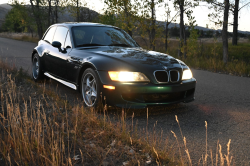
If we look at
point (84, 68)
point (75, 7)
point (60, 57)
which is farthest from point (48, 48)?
point (75, 7)

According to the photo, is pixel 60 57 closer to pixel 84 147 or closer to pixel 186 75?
pixel 186 75

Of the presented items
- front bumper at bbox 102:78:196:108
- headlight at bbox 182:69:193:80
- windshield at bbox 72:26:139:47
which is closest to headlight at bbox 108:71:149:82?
front bumper at bbox 102:78:196:108

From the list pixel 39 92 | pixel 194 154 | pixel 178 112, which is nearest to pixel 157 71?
pixel 178 112

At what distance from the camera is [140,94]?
435cm

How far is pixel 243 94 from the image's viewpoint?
6531 millimetres

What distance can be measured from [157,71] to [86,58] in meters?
1.37

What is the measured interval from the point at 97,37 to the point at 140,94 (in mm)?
2121

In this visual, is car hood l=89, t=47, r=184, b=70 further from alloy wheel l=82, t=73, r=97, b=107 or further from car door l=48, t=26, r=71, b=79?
car door l=48, t=26, r=71, b=79

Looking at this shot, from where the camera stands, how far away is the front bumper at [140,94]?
14.1 ft

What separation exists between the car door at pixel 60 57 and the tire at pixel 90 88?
0.88 meters

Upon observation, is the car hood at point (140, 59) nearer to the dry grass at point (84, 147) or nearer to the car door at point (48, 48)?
the dry grass at point (84, 147)

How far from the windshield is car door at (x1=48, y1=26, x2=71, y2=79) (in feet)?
1.06

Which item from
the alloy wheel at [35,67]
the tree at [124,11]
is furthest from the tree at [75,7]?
the alloy wheel at [35,67]

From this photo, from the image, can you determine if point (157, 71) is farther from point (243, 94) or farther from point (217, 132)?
point (243, 94)
